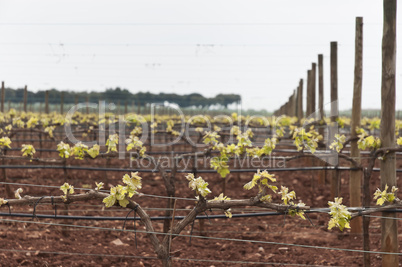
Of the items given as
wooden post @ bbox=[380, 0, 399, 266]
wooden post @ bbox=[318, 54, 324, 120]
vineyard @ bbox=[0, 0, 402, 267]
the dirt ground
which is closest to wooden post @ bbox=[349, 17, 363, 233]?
vineyard @ bbox=[0, 0, 402, 267]

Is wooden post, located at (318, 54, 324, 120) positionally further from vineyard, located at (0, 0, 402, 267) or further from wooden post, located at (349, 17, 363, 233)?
wooden post, located at (349, 17, 363, 233)

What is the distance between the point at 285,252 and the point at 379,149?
1.94 metres

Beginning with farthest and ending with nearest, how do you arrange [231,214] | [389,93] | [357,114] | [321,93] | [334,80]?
1. [321,93]
2. [334,80]
3. [357,114]
4. [389,93]
5. [231,214]

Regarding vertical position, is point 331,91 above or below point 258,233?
above

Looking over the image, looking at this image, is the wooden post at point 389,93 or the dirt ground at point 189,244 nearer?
the wooden post at point 389,93

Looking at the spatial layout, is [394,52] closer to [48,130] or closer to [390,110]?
[390,110]

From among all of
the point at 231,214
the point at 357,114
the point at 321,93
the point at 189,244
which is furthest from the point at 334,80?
the point at 231,214

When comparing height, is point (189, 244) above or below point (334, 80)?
below

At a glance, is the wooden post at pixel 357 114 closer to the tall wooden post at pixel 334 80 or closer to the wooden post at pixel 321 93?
the tall wooden post at pixel 334 80

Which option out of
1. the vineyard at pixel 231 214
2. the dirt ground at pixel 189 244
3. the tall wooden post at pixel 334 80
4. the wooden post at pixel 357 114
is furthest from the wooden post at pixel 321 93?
the wooden post at pixel 357 114

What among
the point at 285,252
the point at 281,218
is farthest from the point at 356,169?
the point at 281,218

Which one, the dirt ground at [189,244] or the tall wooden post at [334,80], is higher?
the tall wooden post at [334,80]

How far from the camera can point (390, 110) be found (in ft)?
13.2

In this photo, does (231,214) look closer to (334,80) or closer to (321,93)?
(334,80)
